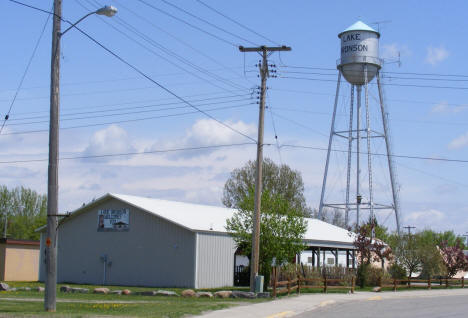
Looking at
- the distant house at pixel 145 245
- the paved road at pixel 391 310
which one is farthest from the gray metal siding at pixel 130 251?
the paved road at pixel 391 310

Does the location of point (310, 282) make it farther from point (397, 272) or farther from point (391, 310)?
point (391, 310)

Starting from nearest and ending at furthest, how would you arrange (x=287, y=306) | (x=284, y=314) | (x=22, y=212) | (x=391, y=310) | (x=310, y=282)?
(x=284, y=314) < (x=391, y=310) < (x=287, y=306) < (x=310, y=282) < (x=22, y=212)

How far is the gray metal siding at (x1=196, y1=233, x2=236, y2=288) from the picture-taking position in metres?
38.4

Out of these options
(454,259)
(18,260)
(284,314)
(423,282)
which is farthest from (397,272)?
(18,260)

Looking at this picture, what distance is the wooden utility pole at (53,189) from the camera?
2050 centimetres

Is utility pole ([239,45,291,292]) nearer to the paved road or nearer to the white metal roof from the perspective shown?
the paved road

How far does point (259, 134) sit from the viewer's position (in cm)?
3052

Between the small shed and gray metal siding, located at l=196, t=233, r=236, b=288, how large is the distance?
59.4 ft

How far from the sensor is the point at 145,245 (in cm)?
4019

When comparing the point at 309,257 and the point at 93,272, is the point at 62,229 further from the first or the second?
the point at 309,257

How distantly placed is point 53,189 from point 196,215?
22.5 metres

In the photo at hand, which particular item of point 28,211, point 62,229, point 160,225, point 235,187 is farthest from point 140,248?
point 28,211

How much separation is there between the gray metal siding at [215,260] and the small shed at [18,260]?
1811 centimetres

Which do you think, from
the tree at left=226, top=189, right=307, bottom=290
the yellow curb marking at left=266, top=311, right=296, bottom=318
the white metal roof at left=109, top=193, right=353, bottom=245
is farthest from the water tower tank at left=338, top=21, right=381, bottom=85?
the yellow curb marking at left=266, top=311, right=296, bottom=318
